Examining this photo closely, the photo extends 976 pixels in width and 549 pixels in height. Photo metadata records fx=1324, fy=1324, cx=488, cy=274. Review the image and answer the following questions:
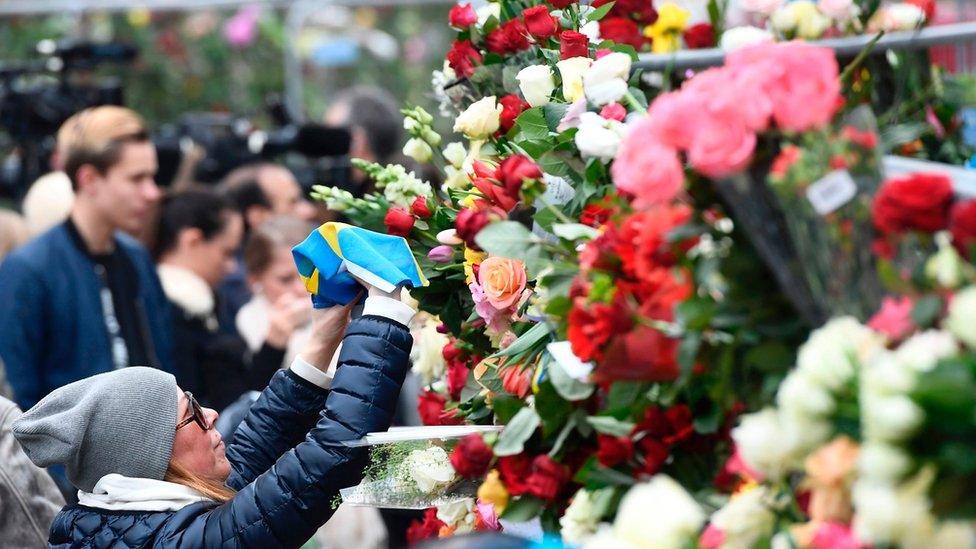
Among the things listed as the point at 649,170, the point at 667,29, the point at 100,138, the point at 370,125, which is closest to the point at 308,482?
the point at 649,170

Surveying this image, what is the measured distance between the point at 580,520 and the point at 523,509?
12cm

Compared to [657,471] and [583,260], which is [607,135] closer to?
[583,260]

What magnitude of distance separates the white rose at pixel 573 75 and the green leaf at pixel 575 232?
0.36 meters

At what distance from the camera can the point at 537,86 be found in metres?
2.14

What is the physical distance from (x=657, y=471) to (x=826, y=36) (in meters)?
1.54

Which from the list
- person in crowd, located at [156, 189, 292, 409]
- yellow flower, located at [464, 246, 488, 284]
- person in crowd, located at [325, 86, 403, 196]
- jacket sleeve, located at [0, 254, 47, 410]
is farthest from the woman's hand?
person in crowd, located at [325, 86, 403, 196]

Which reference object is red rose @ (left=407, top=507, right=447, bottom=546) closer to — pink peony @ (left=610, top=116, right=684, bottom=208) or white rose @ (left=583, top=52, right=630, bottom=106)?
white rose @ (left=583, top=52, right=630, bottom=106)

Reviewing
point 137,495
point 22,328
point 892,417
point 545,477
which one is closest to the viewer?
point 892,417

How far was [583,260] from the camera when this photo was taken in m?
1.56

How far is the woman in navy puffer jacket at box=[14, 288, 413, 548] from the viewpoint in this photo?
210 centimetres

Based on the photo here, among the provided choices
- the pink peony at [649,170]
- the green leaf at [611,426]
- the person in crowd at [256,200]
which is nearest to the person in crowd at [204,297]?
the person in crowd at [256,200]

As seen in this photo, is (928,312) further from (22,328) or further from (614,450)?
(22,328)

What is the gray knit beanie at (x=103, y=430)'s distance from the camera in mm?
2191

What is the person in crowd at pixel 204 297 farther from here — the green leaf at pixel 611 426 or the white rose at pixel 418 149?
the green leaf at pixel 611 426
